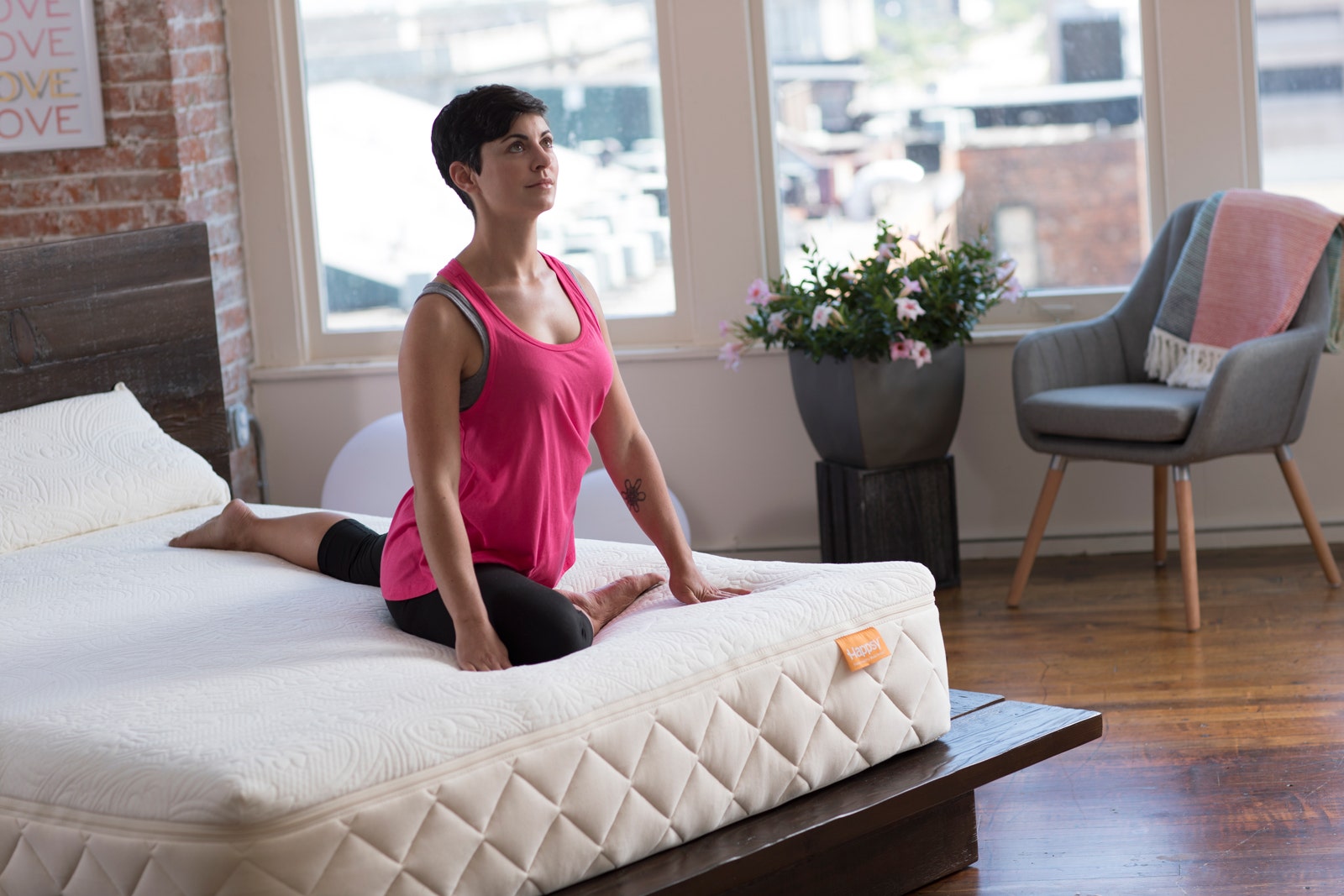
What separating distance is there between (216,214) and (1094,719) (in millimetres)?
2873

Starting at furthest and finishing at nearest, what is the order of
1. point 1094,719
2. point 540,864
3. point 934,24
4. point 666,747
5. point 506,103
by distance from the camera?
point 934,24
point 1094,719
point 506,103
point 666,747
point 540,864

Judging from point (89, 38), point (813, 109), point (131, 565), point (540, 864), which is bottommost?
point (540, 864)

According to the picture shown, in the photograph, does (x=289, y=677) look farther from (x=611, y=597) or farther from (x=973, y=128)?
(x=973, y=128)

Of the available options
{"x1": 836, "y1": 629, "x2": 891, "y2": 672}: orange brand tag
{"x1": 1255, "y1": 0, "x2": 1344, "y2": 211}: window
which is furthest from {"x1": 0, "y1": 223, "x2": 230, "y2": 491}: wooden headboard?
{"x1": 1255, "y1": 0, "x2": 1344, "y2": 211}: window

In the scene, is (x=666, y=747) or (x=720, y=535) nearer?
(x=666, y=747)

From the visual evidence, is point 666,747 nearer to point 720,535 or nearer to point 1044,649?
point 1044,649

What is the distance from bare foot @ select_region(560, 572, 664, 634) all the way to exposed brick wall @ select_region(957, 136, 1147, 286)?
7.09 ft

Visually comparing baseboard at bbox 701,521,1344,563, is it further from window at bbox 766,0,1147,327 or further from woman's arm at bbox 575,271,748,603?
woman's arm at bbox 575,271,748,603

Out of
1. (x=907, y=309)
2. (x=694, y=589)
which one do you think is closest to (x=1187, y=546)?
(x=907, y=309)

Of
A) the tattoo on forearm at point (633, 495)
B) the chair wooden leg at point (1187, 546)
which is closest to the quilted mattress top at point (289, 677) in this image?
the tattoo on forearm at point (633, 495)

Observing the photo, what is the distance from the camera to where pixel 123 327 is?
3404 mm

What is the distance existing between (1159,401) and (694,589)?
1.63 m

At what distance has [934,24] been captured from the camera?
4031 mm

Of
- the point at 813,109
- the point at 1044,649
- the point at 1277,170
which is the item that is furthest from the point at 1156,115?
the point at 1044,649
